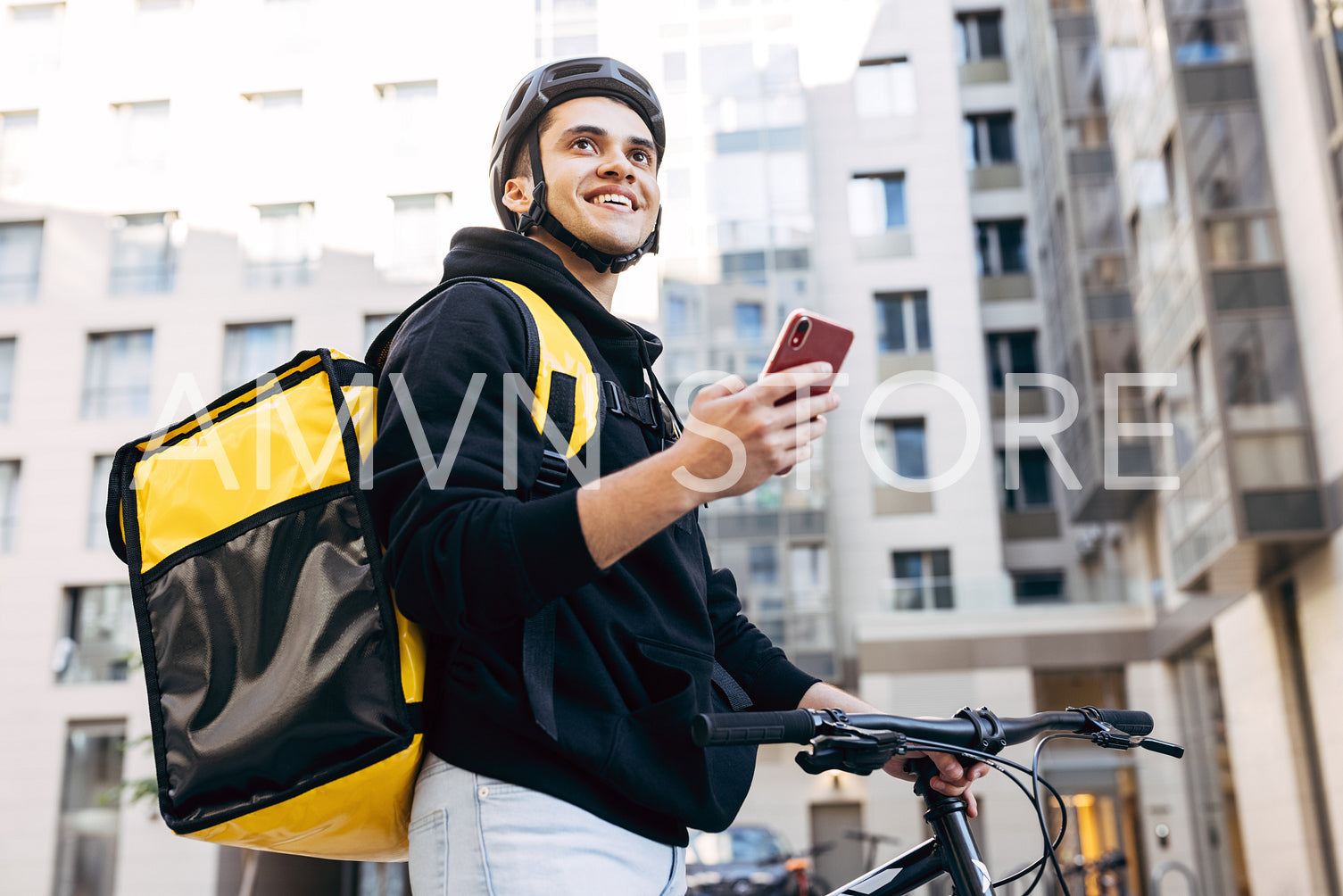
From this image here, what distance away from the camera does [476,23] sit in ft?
88.8

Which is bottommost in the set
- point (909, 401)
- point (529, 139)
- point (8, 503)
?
point (529, 139)

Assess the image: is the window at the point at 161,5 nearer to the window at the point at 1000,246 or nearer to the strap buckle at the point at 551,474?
the window at the point at 1000,246

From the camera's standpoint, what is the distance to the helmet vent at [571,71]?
2326 millimetres

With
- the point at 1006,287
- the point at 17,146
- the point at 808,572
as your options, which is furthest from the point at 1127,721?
the point at 17,146

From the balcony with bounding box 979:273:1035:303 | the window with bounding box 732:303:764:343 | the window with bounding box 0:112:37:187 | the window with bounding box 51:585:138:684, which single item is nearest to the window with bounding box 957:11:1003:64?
the balcony with bounding box 979:273:1035:303

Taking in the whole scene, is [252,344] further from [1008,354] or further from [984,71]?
[984,71]

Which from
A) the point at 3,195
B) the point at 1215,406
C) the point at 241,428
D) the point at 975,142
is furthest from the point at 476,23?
the point at 241,428

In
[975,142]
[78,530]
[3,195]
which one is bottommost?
[78,530]

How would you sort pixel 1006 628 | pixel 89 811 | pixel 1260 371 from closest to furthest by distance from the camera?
pixel 1260 371 → pixel 1006 628 → pixel 89 811

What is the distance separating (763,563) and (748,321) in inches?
202

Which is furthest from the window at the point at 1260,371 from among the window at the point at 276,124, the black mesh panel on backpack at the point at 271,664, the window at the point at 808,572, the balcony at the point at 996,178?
the window at the point at 276,124

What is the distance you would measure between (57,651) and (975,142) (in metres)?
23.6

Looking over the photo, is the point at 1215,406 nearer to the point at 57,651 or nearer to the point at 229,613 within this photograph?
the point at 229,613

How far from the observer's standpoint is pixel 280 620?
1.63 meters
